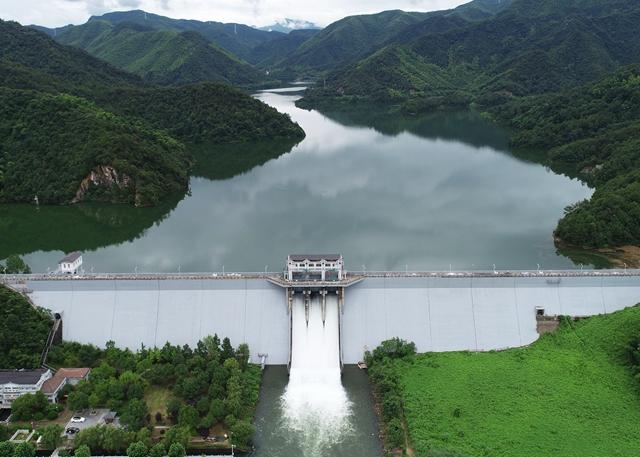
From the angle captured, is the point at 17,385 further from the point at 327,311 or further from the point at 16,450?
the point at 327,311

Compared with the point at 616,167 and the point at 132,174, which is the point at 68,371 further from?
the point at 616,167

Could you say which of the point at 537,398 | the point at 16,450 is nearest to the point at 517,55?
the point at 537,398

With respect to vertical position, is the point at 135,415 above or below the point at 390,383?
below

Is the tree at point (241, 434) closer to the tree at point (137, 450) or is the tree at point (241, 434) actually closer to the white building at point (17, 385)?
the tree at point (137, 450)

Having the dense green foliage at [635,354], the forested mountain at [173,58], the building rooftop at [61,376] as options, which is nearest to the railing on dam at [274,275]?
the dense green foliage at [635,354]

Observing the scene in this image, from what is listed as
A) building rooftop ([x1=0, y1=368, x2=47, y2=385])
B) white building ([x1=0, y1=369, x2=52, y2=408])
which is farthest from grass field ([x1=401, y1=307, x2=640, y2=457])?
building rooftop ([x1=0, y1=368, x2=47, y2=385])

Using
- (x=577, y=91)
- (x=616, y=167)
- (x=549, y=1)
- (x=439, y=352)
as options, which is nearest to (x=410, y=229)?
(x=439, y=352)
